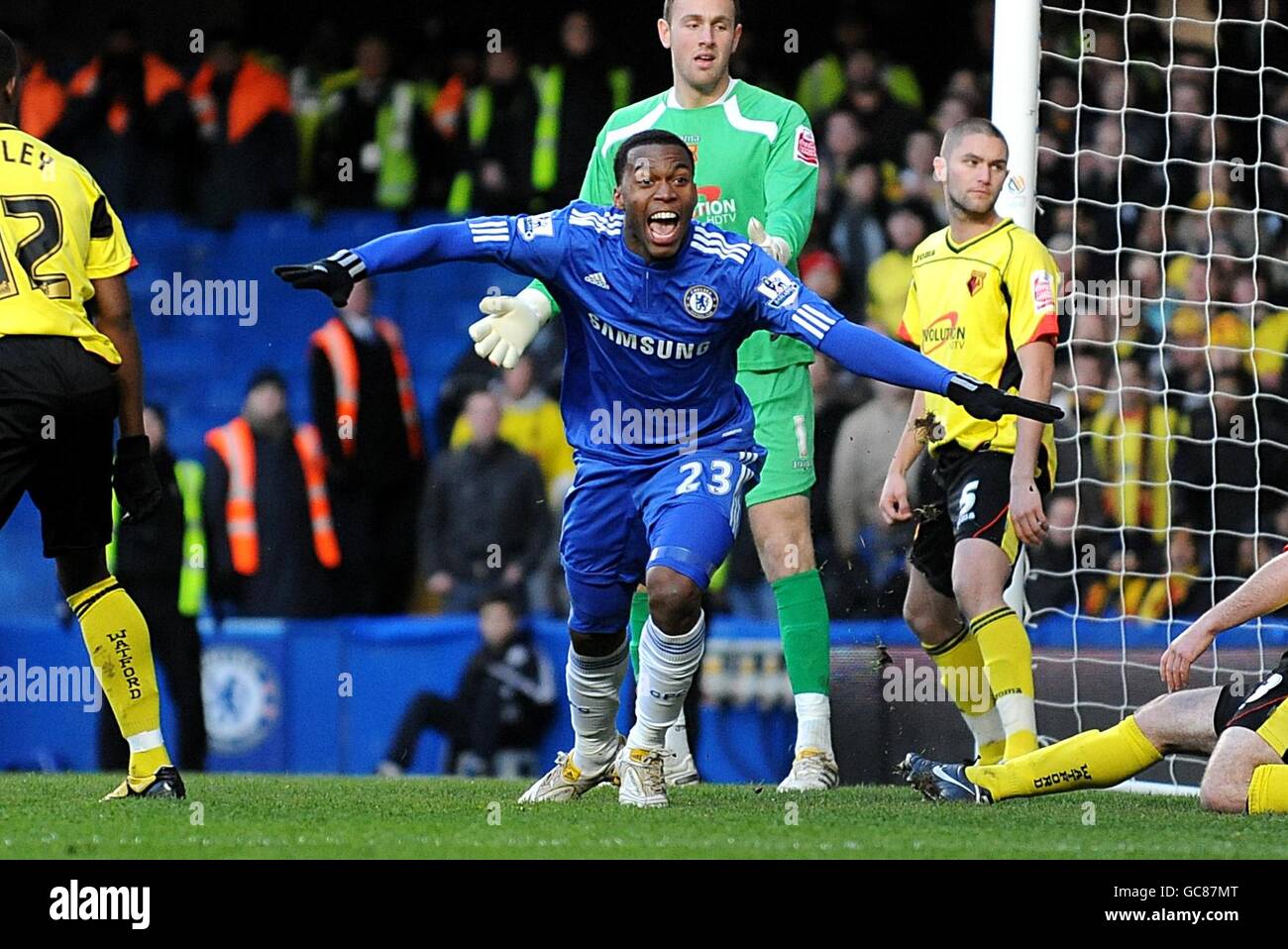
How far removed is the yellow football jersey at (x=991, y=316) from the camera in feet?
20.8

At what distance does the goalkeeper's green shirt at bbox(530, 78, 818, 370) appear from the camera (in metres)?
6.69

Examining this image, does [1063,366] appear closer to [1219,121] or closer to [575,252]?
[1219,121]

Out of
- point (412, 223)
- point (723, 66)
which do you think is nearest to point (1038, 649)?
point (723, 66)

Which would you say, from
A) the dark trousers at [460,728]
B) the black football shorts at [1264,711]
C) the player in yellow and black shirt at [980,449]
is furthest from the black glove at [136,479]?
the dark trousers at [460,728]

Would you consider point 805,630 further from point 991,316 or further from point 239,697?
point 239,697

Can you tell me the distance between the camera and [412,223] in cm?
1067

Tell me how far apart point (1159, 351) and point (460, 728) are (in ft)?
12.1

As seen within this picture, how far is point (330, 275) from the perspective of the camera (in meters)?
5.16

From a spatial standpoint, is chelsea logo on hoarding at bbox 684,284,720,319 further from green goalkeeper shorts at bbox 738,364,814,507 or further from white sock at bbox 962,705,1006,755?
white sock at bbox 962,705,1006,755

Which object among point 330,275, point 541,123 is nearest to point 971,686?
point 330,275

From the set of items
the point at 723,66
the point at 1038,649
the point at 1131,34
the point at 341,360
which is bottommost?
the point at 1038,649

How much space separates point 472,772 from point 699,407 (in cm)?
355

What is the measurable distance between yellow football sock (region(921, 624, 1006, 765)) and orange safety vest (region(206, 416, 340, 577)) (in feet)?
12.5

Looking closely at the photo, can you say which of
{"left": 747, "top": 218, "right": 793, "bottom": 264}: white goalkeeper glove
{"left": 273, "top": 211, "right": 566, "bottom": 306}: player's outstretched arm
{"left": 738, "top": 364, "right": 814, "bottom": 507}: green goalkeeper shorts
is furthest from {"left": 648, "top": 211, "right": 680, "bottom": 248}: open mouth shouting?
{"left": 738, "top": 364, "right": 814, "bottom": 507}: green goalkeeper shorts
